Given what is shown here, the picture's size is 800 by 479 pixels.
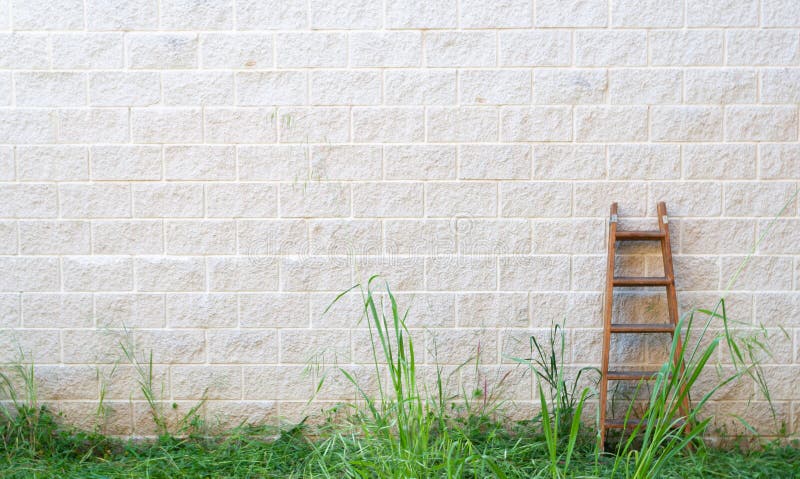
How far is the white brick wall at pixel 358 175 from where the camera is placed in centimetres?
351

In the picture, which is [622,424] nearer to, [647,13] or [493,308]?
[493,308]

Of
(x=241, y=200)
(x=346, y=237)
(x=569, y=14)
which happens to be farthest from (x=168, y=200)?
(x=569, y=14)

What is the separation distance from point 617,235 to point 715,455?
1.21m

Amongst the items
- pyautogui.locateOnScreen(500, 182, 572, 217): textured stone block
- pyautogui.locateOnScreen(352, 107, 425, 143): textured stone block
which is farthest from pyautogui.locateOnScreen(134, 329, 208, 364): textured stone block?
pyautogui.locateOnScreen(500, 182, 572, 217): textured stone block

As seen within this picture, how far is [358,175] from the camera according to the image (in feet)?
11.7

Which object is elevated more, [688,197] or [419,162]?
[419,162]

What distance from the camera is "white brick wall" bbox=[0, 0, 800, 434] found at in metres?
3.51

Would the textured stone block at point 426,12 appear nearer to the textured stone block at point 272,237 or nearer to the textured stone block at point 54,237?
the textured stone block at point 272,237

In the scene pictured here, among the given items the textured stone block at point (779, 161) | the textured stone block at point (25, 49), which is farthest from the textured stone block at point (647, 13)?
the textured stone block at point (25, 49)

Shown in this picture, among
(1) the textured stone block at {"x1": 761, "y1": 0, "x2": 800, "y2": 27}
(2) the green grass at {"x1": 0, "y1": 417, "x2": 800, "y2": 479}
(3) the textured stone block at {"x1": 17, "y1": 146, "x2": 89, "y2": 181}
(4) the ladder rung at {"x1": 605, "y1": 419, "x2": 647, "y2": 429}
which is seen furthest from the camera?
(3) the textured stone block at {"x1": 17, "y1": 146, "x2": 89, "y2": 181}

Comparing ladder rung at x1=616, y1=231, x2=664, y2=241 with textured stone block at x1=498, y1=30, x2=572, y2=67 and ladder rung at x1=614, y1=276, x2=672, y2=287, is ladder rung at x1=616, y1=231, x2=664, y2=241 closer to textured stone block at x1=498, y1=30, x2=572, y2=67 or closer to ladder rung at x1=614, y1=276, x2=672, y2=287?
ladder rung at x1=614, y1=276, x2=672, y2=287

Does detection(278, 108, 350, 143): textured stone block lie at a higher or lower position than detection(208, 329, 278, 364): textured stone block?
higher

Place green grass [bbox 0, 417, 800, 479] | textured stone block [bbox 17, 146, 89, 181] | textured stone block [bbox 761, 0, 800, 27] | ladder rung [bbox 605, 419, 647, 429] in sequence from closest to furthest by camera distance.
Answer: green grass [bbox 0, 417, 800, 479] → ladder rung [bbox 605, 419, 647, 429] → textured stone block [bbox 761, 0, 800, 27] → textured stone block [bbox 17, 146, 89, 181]

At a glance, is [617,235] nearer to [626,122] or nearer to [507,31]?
[626,122]
